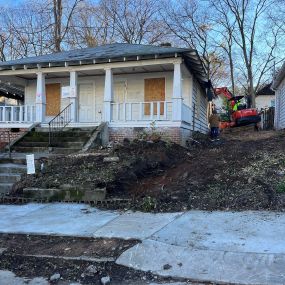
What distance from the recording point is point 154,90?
1848 cm

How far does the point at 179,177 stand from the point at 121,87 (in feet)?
34.4

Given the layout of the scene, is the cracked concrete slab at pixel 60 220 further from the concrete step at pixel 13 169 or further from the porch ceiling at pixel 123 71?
the porch ceiling at pixel 123 71

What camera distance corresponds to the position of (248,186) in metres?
8.33

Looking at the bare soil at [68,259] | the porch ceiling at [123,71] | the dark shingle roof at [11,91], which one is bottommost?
the bare soil at [68,259]

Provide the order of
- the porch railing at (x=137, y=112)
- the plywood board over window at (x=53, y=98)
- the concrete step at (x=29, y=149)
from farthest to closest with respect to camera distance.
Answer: the plywood board over window at (x=53, y=98) → the porch railing at (x=137, y=112) → the concrete step at (x=29, y=149)

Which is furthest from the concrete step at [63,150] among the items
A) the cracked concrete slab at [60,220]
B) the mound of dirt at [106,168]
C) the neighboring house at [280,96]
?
the neighboring house at [280,96]

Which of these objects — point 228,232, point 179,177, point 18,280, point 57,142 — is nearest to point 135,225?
point 228,232

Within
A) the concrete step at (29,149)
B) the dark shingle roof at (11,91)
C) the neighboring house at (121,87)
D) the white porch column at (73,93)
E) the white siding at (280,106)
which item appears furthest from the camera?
the dark shingle roof at (11,91)

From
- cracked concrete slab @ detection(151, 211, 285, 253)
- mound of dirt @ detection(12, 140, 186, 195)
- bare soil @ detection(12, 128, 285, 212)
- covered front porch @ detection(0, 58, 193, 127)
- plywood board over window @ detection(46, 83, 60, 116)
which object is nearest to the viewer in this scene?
cracked concrete slab @ detection(151, 211, 285, 253)

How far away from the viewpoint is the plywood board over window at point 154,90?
18.3m

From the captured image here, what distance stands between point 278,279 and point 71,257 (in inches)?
104

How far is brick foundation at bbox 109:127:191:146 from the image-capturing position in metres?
15.0

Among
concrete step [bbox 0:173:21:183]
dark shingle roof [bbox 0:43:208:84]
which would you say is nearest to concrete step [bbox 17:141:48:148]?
concrete step [bbox 0:173:21:183]

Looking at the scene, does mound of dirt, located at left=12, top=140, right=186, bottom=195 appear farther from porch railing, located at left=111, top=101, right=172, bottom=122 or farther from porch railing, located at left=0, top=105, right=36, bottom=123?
porch railing, located at left=0, top=105, right=36, bottom=123
